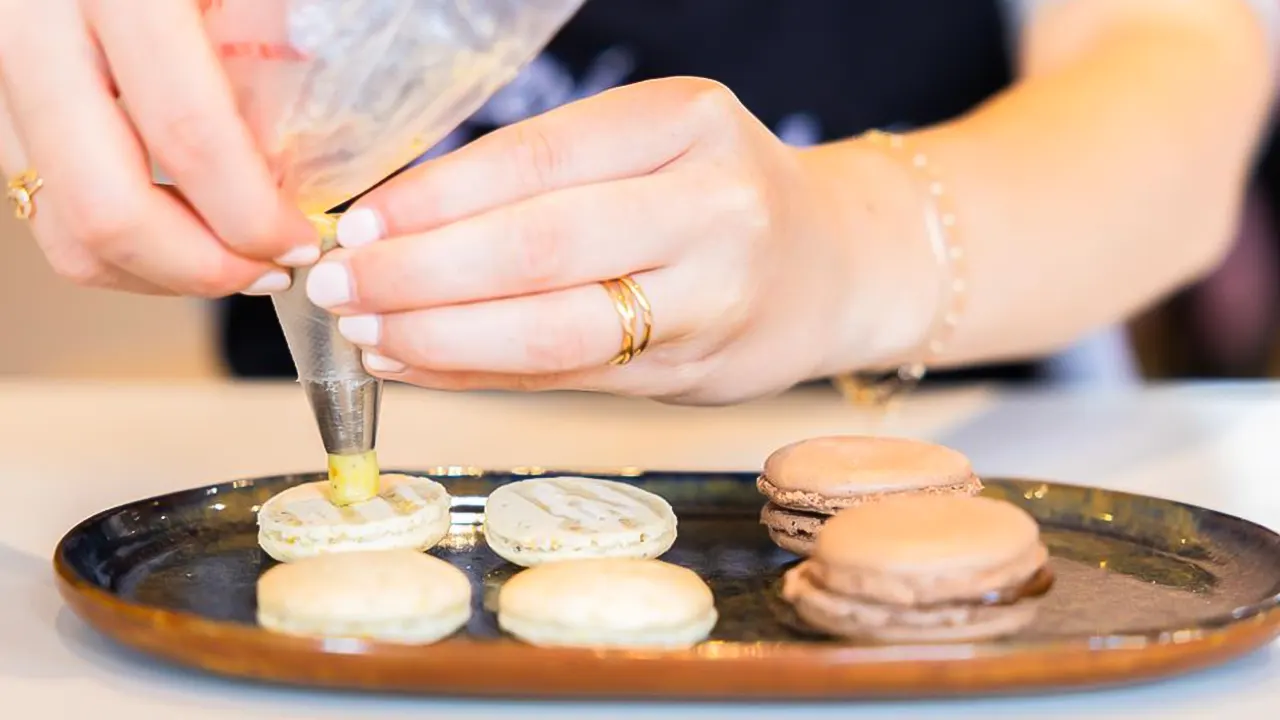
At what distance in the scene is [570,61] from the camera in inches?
57.1

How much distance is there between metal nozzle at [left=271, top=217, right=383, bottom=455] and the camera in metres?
0.76

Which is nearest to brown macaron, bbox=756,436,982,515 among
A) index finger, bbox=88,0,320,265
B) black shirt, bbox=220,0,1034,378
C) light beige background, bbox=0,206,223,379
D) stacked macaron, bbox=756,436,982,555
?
stacked macaron, bbox=756,436,982,555

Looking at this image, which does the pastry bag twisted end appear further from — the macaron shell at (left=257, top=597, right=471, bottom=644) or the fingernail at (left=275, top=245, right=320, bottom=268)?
the macaron shell at (left=257, top=597, right=471, bottom=644)

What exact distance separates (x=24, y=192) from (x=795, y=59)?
908mm

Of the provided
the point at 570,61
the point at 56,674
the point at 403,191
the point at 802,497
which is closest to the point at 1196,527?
the point at 802,497

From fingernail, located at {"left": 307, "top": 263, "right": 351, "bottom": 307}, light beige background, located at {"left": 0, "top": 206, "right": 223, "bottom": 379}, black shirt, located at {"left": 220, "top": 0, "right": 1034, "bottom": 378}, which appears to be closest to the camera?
fingernail, located at {"left": 307, "top": 263, "right": 351, "bottom": 307}

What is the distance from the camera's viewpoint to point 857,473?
795 mm

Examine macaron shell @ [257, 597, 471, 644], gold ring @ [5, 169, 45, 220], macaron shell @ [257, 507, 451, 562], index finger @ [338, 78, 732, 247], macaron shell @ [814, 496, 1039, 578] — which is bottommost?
macaron shell @ [257, 507, 451, 562]

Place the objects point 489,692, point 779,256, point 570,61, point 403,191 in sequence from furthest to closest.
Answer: point 570,61, point 779,256, point 403,191, point 489,692

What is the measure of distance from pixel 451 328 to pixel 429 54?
0.14m

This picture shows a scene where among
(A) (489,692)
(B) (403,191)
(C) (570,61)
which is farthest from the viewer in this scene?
(C) (570,61)

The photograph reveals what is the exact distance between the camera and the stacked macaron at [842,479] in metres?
0.79

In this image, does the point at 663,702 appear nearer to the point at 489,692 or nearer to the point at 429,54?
the point at 489,692

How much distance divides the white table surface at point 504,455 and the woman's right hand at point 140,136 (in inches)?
8.1
